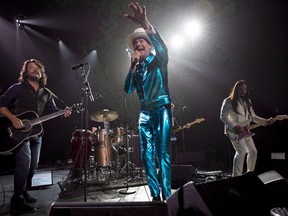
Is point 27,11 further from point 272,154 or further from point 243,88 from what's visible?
point 272,154

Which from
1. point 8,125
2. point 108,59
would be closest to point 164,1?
point 108,59

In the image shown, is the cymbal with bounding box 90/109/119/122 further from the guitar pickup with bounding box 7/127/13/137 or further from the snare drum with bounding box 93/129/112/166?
the guitar pickup with bounding box 7/127/13/137

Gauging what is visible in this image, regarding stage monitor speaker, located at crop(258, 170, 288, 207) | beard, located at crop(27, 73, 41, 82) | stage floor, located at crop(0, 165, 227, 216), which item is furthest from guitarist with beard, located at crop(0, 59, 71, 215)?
stage monitor speaker, located at crop(258, 170, 288, 207)

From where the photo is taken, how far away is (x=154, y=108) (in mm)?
3129

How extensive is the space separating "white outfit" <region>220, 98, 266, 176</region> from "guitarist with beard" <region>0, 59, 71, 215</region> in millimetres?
3419

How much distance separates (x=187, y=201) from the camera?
6.50ft

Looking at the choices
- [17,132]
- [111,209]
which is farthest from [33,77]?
[111,209]

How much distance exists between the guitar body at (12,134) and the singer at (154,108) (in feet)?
6.20

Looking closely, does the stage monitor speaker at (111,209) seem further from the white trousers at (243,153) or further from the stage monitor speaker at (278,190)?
the white trousers at (243,153)

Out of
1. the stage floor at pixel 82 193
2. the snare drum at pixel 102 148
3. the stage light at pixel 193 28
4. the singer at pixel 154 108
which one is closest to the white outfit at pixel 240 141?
the stage floor at pixel 82 193

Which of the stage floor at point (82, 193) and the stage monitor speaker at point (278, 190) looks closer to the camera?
the stage monitor speaker at point (278, 190)

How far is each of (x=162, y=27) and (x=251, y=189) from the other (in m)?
9.95

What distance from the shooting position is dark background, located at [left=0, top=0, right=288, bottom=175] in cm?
1030

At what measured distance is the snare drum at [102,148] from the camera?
7586 mm
